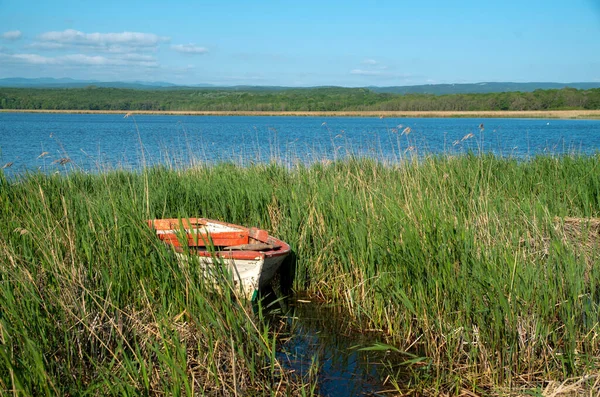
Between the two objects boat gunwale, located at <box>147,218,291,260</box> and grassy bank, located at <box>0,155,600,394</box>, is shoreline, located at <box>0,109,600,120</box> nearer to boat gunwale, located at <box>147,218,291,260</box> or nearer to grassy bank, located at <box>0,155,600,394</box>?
boat gunwale, located at <box>147,218,291,260</box>

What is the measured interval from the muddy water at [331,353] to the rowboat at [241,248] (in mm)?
452

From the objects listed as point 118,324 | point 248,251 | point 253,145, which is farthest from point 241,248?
point 253,145

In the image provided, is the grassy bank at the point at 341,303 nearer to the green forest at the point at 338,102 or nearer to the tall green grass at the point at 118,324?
the tall green grass at the point at 118,324

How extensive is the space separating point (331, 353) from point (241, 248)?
5.08 feet

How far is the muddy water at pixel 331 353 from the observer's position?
4410mm

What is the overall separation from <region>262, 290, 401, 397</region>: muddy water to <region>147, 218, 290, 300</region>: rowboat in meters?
0.45

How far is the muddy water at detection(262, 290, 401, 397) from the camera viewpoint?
4410mm

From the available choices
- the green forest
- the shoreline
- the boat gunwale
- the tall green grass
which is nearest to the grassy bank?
the tall green grass

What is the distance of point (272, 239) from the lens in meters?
6.39

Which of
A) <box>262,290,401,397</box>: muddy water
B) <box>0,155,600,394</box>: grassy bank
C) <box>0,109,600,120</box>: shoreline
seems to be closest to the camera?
<box>0,155,600,394</box>: grassy bank

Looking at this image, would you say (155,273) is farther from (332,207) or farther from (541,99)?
(541,99)

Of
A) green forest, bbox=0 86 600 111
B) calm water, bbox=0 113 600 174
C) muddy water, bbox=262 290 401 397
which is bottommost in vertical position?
muddy water, bbox=262 290 401 397

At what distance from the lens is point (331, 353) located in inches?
198

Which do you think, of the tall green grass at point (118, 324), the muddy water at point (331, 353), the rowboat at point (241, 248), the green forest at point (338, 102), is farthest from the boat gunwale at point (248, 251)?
the green forest at point (338, 102)
